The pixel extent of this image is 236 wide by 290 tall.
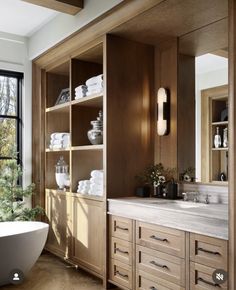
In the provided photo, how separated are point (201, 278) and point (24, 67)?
11.4 ft

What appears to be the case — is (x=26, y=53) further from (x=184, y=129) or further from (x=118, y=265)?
(x=118, y=265)

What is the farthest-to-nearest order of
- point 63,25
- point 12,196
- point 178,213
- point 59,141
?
point 59,141, point 12,196, point 63,25, point 178,213

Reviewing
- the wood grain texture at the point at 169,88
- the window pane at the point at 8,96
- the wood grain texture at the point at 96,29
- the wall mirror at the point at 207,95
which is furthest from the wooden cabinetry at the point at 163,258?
the window pane at the point at 8,96

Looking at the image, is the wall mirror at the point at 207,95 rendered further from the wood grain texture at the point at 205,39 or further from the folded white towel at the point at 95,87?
the folded white towel at the point at 95,87

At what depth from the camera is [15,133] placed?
4.59 m

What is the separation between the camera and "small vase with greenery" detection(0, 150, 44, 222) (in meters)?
4.01

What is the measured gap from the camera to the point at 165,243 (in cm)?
264

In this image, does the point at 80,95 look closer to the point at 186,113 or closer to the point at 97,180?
the point at 97,180

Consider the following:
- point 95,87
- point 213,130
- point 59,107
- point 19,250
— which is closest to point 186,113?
point 213,130

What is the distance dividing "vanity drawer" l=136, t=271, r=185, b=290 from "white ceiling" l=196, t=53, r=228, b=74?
1.80 metres

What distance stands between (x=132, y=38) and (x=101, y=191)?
1534 mm

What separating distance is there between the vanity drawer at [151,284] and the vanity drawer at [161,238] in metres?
0.23

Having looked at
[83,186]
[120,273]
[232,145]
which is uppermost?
[232,145]

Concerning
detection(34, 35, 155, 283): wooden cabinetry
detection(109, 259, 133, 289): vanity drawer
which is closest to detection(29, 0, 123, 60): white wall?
detection(34, 35, 155, 283): wooden cabinetry
